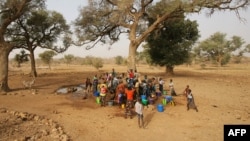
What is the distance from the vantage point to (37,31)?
39.7 metres

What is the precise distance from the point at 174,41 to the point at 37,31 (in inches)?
706

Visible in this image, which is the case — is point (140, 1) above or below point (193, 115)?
above

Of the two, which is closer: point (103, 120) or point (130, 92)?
point (103, 120)

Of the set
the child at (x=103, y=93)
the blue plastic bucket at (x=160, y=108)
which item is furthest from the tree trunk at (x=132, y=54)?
the blue plastic bucket at (x=160, y=108)

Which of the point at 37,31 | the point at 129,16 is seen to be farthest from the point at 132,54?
the point at 37,31

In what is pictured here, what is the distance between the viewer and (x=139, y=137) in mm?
12562

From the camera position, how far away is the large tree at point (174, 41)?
120 feet

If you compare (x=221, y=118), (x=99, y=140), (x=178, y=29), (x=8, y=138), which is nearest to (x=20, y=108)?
(x=8, y=138)

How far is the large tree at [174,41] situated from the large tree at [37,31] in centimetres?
1141

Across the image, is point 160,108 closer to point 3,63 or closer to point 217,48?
point 3,63

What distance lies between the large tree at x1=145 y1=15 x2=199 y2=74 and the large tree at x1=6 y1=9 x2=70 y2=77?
1141cm

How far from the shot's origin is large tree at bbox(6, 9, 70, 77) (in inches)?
1501

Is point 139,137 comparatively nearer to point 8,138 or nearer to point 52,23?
point 8,138

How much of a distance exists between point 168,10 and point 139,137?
1631 cm
